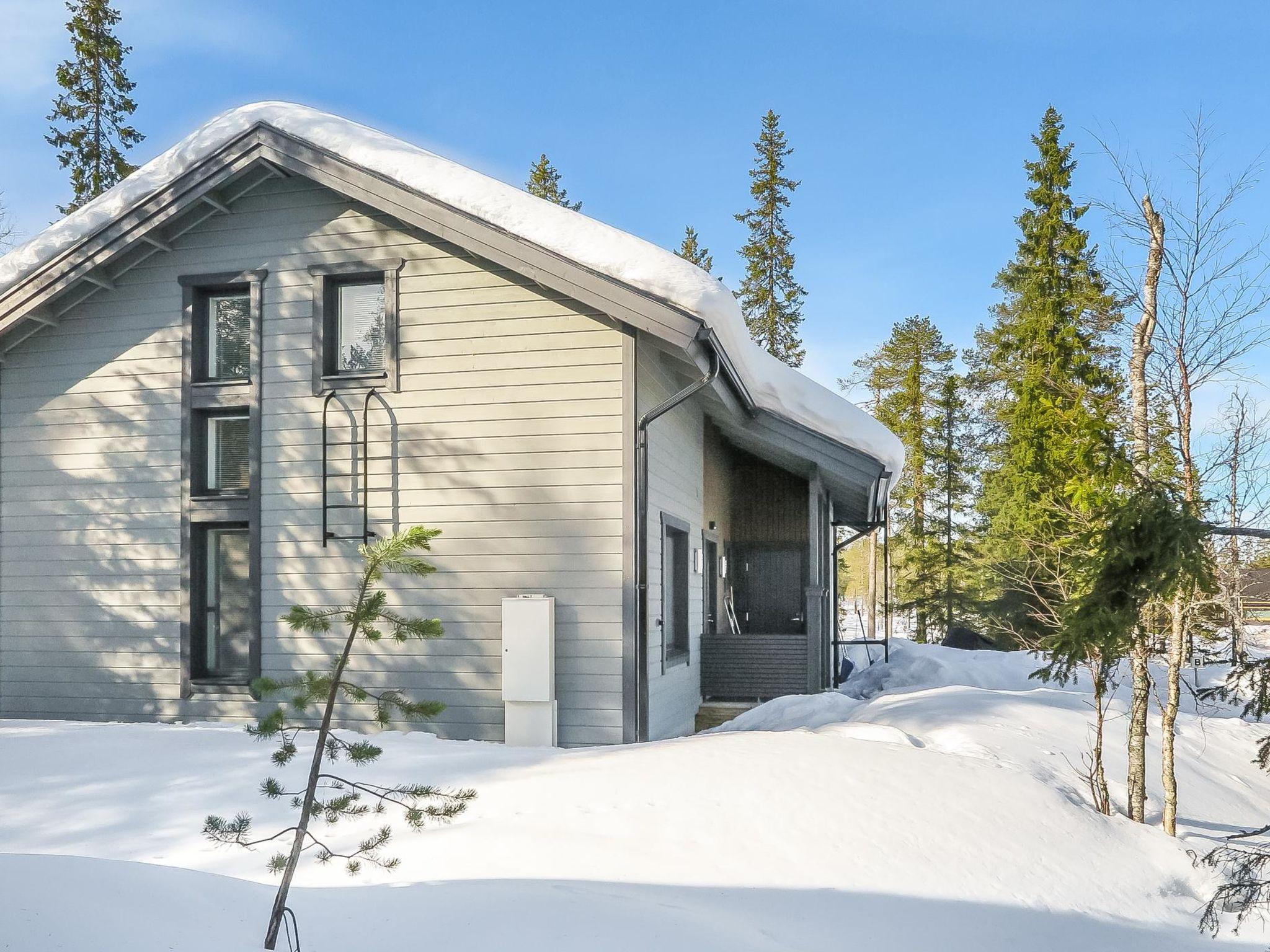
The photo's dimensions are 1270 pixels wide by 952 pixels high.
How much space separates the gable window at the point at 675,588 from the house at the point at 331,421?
4.0 inches

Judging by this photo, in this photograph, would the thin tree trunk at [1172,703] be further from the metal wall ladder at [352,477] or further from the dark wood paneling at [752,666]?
the metal wall ladder at [352,477]

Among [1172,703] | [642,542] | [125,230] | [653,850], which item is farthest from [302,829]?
[125,230]

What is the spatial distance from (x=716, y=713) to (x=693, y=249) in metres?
20.6

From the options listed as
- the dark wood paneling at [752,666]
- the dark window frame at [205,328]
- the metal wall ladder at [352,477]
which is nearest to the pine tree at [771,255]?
the dark wood paneling at [752,666]

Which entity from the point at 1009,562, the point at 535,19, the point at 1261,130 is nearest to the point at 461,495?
the point at 1261,130

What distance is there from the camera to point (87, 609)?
906 cm

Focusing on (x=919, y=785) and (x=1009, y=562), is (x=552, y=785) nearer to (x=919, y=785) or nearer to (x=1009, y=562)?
(x=919, y=785)

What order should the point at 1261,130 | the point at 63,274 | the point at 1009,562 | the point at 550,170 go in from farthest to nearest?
the point at 550,170
the point at 1009,562
the point at 63,274
the point at 1261,130

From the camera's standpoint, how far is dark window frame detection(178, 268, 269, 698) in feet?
28.6

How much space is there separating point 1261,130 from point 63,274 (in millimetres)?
9977

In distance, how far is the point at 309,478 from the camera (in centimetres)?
863

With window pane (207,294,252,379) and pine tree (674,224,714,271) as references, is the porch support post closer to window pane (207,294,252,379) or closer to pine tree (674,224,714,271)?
window pane (207,294,252,379)

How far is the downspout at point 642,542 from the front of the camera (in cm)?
796

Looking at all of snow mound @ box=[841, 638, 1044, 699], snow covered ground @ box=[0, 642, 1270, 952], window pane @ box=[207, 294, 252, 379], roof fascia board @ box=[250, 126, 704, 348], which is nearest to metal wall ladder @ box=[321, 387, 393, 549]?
window pane @ box=[207, 294, 252, 379]
